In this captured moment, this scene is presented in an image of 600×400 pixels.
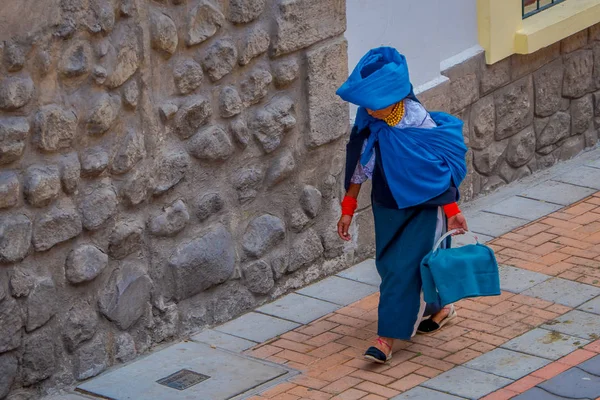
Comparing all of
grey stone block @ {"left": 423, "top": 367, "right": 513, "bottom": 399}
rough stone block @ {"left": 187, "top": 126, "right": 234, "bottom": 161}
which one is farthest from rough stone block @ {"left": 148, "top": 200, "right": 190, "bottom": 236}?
grey stone block @ {"left": 423, "top": 367, "right": 513, "bottom": 399}

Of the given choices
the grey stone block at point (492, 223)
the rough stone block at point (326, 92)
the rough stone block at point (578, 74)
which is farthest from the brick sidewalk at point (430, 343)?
the rough stone block at point (578, 74)

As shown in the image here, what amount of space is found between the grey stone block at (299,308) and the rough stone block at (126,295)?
0.84 meters

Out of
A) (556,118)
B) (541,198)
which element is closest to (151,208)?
(541,198)

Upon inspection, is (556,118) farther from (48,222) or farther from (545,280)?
(48,222)

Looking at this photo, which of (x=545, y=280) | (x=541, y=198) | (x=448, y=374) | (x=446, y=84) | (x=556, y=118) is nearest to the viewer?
(x=448, y=374)

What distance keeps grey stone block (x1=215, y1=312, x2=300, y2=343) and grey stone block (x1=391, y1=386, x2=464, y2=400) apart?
3.02ft

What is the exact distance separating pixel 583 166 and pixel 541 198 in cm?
75

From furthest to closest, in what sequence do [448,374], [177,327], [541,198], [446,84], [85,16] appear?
[541,198]
[446,84]
[177,327]
[448,374]
[85,16]

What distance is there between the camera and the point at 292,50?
650 cm

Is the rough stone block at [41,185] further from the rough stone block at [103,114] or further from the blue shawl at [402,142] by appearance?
the blue shawl at [402,142]

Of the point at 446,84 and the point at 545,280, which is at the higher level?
the point at 446,84

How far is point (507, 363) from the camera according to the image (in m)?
5.89

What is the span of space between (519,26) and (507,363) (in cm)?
301

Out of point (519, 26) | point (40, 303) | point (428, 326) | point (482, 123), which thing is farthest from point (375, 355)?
point (519, 26)
